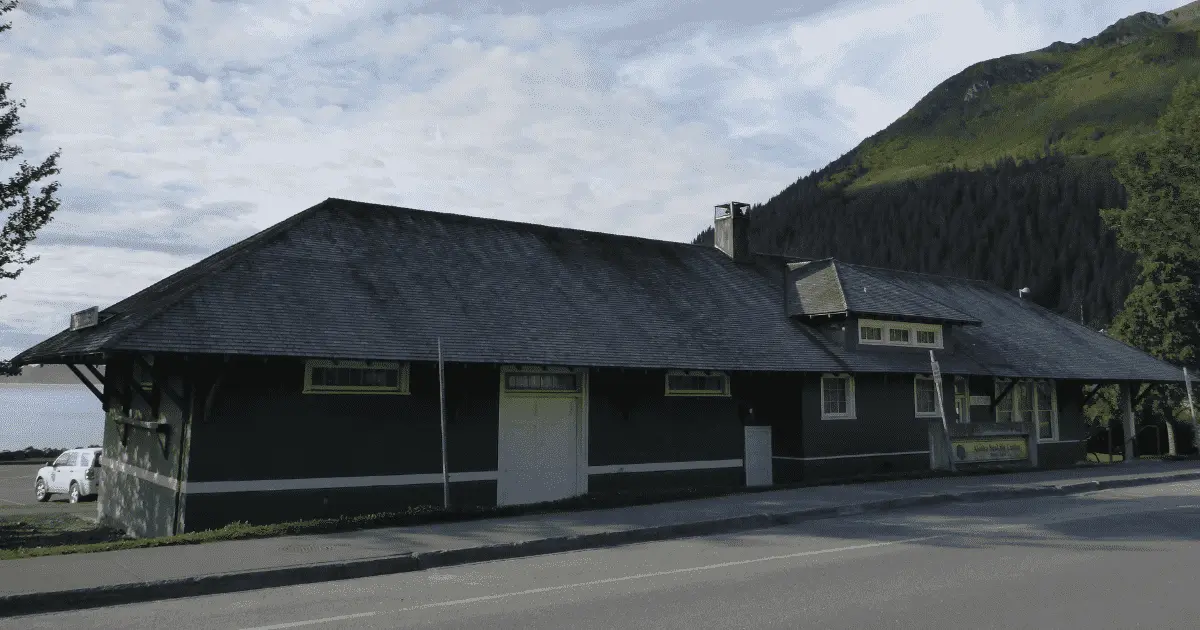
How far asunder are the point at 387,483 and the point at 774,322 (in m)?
11.8

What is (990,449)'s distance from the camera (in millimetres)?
24172

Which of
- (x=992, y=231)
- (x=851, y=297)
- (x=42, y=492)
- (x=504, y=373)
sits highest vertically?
(x=992, y=231)

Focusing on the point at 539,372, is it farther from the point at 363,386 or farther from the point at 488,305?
the point at 363,386

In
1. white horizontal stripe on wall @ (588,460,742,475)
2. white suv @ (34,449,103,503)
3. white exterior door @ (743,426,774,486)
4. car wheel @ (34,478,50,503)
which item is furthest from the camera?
car wheel @ (34,478,50,503)

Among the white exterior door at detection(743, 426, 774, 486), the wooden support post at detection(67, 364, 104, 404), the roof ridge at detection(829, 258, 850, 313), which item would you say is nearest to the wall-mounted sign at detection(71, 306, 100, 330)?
the wooden support post at detection(67, 364, 104, 404)

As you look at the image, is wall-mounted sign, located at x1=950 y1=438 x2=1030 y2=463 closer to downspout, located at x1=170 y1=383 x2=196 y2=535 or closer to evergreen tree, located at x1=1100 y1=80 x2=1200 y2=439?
evergreen tree, located at x1=1100 y1=80 x2=1200 y2=439

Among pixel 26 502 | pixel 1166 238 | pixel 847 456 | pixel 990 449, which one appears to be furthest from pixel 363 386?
pixel 1166 238

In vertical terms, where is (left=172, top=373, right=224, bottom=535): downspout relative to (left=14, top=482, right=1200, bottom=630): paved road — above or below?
above

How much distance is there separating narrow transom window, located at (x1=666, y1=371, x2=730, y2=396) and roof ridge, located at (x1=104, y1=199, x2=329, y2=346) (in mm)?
9147

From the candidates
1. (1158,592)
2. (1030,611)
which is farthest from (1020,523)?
(1030,611)

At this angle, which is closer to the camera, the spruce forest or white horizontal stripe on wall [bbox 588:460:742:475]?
white horizontal stripe on wall [bbox 588:460:742:475]

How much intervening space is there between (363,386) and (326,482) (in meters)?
1.84

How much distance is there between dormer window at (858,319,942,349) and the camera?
23.9 m

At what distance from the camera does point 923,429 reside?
24.5 m
